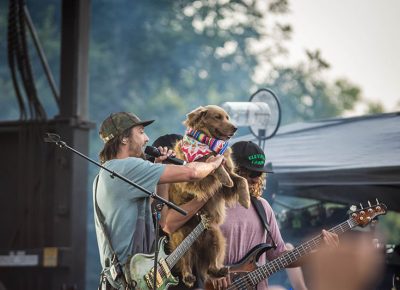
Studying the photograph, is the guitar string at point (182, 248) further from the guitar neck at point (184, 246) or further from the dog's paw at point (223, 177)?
the dog's paw at point (223, 177)

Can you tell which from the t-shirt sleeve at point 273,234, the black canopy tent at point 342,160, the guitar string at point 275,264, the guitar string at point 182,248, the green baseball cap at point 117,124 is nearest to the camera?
the guitar string at point 182,248

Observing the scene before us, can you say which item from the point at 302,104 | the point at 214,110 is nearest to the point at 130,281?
the point at 214,110

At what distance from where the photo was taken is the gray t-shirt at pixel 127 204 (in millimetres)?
5527

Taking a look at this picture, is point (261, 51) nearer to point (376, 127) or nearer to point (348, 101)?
point (348, 101)

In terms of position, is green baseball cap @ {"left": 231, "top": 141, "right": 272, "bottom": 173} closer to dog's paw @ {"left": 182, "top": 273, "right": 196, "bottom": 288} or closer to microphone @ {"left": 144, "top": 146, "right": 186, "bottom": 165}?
microphone @ {"left": 144, "top": 146, "right": 186, "bottom": 165}

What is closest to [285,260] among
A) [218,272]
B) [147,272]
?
[218,272]

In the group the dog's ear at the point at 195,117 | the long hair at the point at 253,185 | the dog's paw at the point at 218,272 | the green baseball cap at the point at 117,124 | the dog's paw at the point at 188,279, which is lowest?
the dog's paw at the point at 188,279

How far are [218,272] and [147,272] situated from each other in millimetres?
732

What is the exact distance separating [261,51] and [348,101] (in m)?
9.40

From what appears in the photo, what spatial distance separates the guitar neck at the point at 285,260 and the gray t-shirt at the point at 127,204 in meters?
1.05

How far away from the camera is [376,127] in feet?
31.0

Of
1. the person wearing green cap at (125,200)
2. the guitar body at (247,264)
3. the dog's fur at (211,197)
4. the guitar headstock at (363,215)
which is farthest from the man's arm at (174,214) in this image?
the guitar headstock at (363,215)

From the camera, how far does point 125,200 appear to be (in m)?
5.60

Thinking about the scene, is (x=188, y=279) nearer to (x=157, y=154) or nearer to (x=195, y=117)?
(x=157, y=154)
